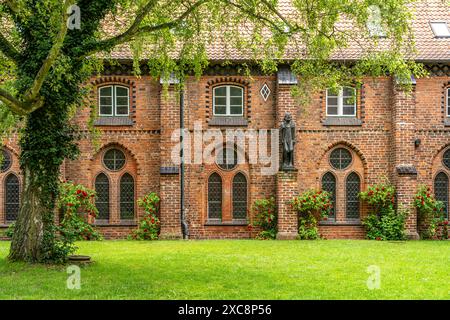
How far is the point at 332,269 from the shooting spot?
38.0ft

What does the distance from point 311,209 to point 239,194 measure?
274 cm

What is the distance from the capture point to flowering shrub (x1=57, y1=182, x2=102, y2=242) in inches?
761

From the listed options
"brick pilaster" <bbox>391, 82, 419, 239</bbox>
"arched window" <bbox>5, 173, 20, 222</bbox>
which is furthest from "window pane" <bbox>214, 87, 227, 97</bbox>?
"arched window" <bbox>5, 173, 20, 222</bbox>

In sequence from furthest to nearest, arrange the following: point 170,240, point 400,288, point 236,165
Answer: point 236,165 → point 170,240 → point 400,288

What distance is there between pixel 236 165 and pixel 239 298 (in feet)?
40.2

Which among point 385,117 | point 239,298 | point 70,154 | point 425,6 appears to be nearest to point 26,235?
point 70,154

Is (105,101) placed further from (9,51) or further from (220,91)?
(9,51)

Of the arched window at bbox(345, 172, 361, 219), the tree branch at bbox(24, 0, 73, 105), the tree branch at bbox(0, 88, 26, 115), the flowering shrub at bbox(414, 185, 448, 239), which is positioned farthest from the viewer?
the arched window at bbox(345, 172, 361, 219)

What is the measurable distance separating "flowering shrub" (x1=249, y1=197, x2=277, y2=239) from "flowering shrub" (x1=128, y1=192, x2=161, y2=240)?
11.4 ft

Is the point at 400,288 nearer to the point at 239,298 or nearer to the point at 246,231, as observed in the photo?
the point at 239,298

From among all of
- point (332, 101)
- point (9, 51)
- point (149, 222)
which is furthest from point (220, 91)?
point (9, 51)

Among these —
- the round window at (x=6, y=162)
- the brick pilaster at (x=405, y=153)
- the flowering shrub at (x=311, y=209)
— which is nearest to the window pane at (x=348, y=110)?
the brick pilaster at (x=405, y=153)

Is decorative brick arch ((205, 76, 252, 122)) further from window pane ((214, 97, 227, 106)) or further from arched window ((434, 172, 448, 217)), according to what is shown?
arched window ((434, 172, 448, 217))

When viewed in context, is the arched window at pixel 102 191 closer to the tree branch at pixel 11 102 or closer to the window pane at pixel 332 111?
the window pane at pixel 332 111
